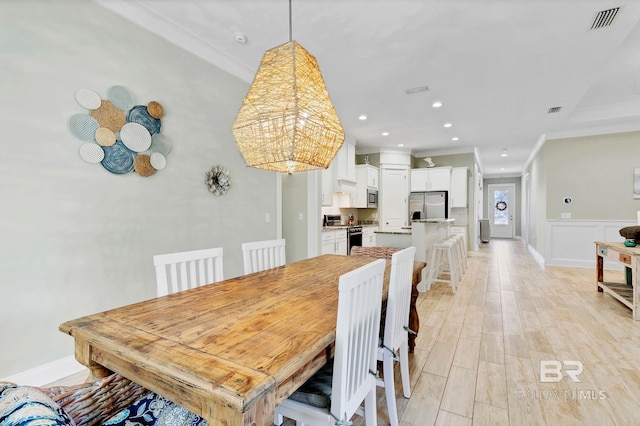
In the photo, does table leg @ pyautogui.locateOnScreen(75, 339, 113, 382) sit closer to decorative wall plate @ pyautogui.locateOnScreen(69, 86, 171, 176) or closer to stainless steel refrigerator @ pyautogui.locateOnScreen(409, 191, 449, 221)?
decorative wall plate @ pyautogui.locateOnScreen(69, 86, 171, 176)

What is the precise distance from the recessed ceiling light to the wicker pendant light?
123cm

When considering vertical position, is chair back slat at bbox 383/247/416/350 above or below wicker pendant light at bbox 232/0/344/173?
below

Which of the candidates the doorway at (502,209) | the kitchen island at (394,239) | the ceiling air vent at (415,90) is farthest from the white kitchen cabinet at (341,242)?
the doorway at (502,209)

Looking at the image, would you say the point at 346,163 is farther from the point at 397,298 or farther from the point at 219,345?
the point at 219,345

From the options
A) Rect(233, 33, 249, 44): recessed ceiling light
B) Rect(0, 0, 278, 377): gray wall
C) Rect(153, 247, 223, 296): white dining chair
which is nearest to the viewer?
Rect(153, 247, 223, 296): white dining chair

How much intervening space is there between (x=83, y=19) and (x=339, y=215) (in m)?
5.08

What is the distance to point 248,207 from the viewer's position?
Answer: 344cm

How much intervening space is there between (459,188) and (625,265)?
3997 mm

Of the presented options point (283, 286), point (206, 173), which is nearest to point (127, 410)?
point (283, 286)

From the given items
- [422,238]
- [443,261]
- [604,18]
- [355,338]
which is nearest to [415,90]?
[604,18]

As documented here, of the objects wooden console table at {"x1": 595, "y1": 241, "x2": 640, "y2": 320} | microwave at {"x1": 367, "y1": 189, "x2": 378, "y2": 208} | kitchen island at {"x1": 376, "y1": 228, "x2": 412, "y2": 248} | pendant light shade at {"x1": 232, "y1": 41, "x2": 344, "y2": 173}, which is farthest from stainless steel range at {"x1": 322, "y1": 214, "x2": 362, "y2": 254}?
pendant light shade at {"x1": 232, "y1": 41, "x2": 344, "y2": 173}

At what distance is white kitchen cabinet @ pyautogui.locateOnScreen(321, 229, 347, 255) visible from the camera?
4918 millimetres

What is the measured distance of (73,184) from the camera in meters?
2.04

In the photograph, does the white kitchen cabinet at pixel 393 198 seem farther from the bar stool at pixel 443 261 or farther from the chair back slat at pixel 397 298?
the chair back slat at pixel 397 298
